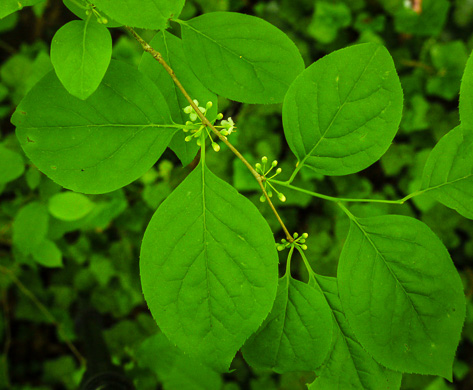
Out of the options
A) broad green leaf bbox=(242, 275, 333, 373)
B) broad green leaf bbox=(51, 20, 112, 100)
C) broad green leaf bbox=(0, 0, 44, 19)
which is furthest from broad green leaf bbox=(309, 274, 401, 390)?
broad green leaf bbox=(0, 0, 44, 19)

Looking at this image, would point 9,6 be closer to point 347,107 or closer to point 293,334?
point 347,107

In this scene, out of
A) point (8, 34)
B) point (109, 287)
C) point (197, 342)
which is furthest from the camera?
point (8, 34)

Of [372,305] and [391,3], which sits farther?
[391,3]

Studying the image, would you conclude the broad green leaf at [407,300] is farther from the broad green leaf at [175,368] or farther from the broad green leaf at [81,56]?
the broad green leaf at [175,368]

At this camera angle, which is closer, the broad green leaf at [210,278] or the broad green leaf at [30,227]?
the broad green leaf at [210,278]

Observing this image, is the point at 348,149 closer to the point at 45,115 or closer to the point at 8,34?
the point at 45,115

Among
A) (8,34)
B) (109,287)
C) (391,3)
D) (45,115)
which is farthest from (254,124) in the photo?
(8,34)

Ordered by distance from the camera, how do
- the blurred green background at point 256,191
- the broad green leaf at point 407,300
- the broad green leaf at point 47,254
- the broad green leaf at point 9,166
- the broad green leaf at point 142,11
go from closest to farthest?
the broad green leaf at point 142,11 → the broad green leaf at point 407,300 → the broad green leaf at point 9,166 → the broad green leaf at point 47,254 → the blurred green background at point 256,191

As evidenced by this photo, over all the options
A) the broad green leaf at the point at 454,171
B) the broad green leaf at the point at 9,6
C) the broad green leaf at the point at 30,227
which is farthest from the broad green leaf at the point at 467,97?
the broad green leaf at the point at 30,227

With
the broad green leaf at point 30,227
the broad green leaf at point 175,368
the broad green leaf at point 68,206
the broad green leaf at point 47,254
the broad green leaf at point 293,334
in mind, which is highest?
the broad green leaf at point 293,334
